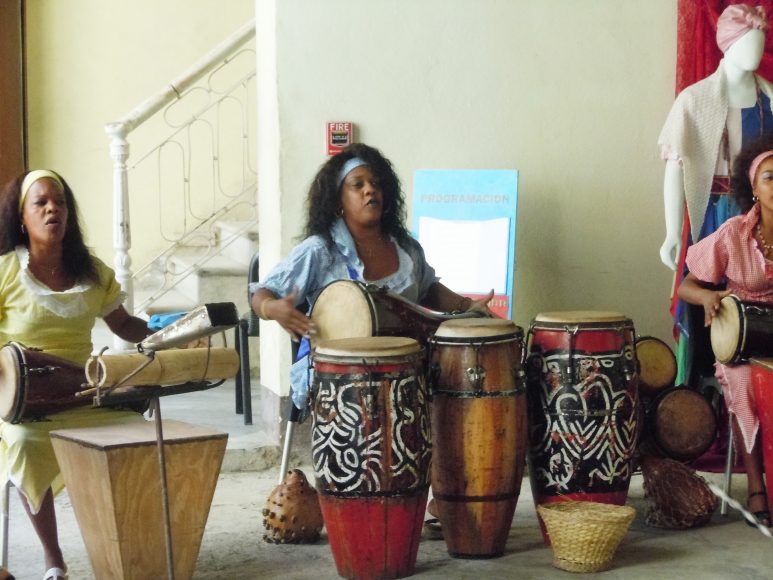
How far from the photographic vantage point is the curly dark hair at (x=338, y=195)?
425 cm

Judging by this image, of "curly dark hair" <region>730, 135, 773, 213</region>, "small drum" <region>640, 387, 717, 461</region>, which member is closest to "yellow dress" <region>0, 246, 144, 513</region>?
"small drum" <region>640, 387, 717, 461</region>

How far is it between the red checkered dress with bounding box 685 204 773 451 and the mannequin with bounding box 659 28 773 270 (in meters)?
0.39

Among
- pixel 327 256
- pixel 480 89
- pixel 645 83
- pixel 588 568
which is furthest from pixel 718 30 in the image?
pixel 588 568

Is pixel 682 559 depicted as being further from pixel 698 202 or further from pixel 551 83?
pixel 551 83

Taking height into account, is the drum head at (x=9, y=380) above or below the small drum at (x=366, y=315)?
below

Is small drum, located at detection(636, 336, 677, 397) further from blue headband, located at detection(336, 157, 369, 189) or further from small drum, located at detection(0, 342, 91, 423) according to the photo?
small drum, located at detection(0, 342, 91, 423)

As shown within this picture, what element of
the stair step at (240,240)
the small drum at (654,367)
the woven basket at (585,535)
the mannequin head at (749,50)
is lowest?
the woven basket at (585,535)

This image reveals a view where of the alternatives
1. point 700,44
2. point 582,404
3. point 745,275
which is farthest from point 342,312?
point 700,44

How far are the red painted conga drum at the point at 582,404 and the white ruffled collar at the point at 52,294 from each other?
1.56 meters

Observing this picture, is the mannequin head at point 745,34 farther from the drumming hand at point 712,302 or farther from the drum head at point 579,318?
the drum head at point 579,318

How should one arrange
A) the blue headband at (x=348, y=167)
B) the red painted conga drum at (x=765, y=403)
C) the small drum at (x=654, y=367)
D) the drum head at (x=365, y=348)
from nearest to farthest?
the drum head at (x=365, y=348), the red painted conga drum at (x=765, y=403), the blue headband at (x=348, y=167), the small drum at (x=654, y=367)

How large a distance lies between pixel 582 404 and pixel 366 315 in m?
0.79

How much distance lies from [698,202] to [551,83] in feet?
2.89

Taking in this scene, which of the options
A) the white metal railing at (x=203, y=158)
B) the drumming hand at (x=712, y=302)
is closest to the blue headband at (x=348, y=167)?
the drumming hand at (x=712, y=302)
